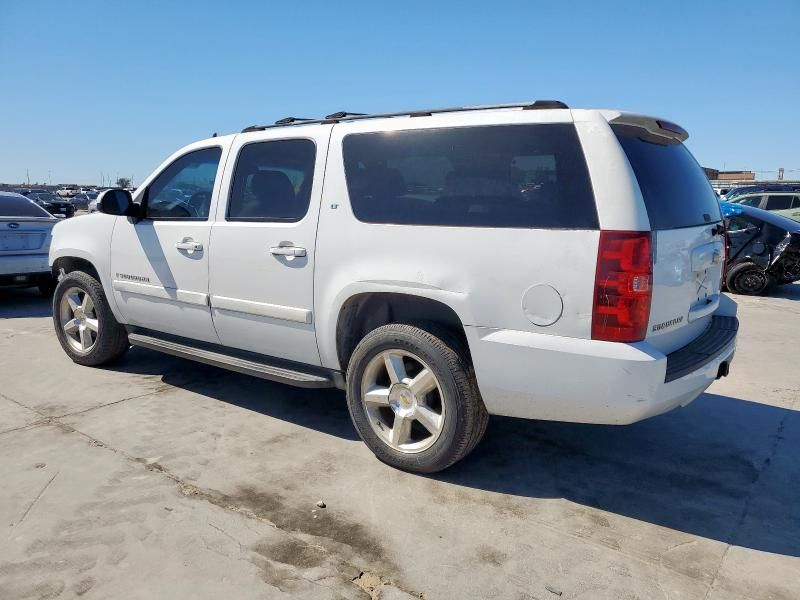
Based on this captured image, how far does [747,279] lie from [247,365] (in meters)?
9.44

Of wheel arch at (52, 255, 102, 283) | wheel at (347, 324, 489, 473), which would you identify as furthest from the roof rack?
wheel arch at (52, 255, 102, 283)

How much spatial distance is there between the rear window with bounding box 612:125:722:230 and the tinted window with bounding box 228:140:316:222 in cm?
187

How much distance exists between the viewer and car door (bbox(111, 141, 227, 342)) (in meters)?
4.25

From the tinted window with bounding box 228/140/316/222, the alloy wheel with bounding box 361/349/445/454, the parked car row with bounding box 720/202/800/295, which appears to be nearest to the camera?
the alloy wheel with bounding box 361/349/445/454

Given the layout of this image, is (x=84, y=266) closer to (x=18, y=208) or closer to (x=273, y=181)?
(x=273, y=181)

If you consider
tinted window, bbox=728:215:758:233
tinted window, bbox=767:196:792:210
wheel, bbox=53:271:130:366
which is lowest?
wheel, bbox=53:271:130:366

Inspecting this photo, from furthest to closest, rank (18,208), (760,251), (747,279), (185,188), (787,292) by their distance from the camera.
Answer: (787,292) → (747,279) → (760,251) → (18,208) → (185,188)

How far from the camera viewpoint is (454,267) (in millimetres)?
3033

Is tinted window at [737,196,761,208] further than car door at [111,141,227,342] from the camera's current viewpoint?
Yes

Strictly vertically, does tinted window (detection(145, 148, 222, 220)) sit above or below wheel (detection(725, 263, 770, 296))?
above

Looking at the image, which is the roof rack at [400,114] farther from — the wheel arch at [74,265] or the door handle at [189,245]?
the wheel arch at [74,265]

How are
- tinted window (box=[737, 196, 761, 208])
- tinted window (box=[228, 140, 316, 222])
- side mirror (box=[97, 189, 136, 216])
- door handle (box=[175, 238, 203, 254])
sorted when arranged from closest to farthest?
tinted window (box=[228, 140, 316, 222])
door handle (box=[175, 238, 203, 254])
side mirror (box=[97, 189, 136, 216])
tinted window (box=[737, 196, 761, 208])

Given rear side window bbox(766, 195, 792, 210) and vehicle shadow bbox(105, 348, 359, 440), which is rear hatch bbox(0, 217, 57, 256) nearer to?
vehicle shadow bbox(105, 348, 359, 440)

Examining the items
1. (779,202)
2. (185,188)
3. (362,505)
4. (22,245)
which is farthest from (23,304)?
(779,202)
